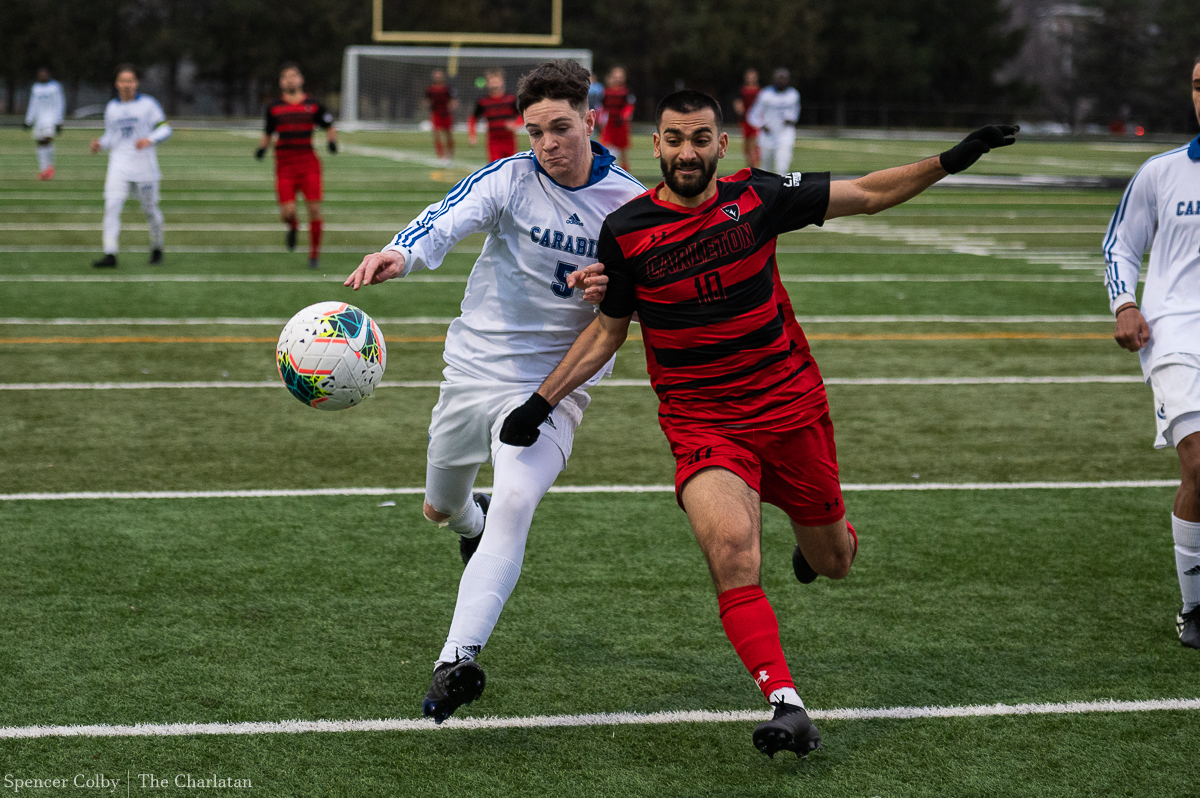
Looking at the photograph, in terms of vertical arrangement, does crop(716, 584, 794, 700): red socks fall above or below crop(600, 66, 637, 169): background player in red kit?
below

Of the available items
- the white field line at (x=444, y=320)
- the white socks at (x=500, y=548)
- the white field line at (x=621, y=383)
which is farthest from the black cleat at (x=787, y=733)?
the white field line at (x=444, y=320)

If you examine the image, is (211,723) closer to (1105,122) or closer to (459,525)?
(459,525)

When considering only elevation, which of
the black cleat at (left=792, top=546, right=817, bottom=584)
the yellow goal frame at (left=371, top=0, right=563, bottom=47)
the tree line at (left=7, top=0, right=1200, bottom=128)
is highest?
the tree line at (left=7, top=0, right=1200, bottom=128)

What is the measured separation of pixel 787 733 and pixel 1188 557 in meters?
2.32

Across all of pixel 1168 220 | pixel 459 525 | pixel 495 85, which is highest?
pixel 495 85

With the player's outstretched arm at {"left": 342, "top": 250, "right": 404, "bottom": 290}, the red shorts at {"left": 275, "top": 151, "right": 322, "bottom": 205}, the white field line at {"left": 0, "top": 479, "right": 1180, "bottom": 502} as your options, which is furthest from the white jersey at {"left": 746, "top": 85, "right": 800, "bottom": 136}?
the player's outstretched arm at {"left": 342, "top": 250, "right": 404, "bottom": 290}

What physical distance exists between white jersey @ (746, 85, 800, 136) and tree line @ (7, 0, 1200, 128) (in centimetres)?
4395

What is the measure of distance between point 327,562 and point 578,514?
1.42m

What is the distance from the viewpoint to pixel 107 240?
591 inches

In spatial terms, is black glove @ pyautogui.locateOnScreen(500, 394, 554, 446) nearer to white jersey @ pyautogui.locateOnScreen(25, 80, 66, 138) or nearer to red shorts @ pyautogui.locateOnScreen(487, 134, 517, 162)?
red shorts @ pyautogui.locateOnScreen(487, 134, 517, 162)

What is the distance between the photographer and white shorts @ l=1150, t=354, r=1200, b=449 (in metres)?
4.80

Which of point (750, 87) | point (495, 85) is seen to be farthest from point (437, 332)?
point (750, 87)

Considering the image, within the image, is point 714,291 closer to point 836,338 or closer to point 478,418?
point 478,418

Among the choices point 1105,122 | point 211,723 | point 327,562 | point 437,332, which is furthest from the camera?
point 1105,122
